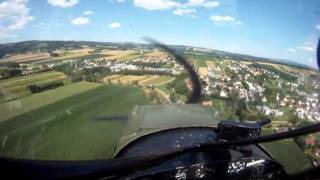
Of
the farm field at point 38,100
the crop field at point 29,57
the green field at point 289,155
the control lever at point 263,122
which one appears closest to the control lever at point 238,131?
the control lever at point 263,122

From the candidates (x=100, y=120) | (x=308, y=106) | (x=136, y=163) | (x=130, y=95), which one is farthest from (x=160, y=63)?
(x=308, y=106)

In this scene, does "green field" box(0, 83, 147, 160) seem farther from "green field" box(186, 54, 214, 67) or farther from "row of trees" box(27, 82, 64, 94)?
"green field" box(186, 54, 214, 67)

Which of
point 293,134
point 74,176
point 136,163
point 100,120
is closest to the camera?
point 74,176

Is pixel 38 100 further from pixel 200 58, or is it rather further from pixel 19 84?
pixel 200 58

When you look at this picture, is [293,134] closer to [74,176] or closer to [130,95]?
[130,95]

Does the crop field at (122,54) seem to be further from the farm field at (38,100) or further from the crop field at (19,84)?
the crop field at (19,84)

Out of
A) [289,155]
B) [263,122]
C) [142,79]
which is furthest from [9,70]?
[289,155]
